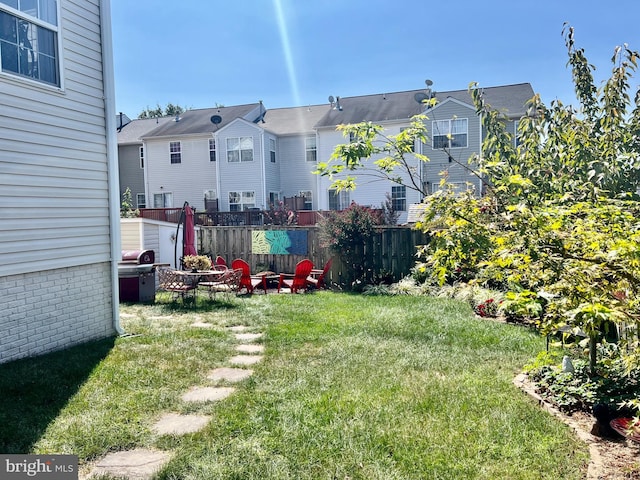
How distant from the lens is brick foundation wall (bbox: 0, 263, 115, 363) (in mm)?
5543

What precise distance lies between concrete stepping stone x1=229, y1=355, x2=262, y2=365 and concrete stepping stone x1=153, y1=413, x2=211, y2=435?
61.6 inches

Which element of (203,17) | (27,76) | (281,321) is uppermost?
(203,17)

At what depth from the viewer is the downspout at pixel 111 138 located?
7.05m

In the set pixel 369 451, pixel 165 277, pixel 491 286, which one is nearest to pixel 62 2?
pixel 165 277

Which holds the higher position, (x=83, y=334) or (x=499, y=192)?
(x=499, y=192)

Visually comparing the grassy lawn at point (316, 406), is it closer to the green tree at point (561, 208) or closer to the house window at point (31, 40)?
the green tree at point (561, 208)

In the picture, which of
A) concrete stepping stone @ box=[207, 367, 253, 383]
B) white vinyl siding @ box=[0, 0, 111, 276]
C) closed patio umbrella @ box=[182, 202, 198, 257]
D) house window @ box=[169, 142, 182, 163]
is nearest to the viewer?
concrete stepping stone @ box=[207, 367, 253, 383]

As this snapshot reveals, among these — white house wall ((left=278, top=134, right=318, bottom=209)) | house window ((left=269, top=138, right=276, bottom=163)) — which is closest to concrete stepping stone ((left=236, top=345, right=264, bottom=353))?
white house wall ((left=278, top=134, right=318, bottom=209))

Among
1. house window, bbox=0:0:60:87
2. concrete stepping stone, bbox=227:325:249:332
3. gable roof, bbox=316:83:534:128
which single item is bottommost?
concrete stepping stone, bbox=227:325:249:332

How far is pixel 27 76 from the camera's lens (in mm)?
5773

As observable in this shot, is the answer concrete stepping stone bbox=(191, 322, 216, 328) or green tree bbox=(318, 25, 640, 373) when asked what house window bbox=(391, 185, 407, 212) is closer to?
concrete stepping stone bbox=(191, 322, 216, 328)

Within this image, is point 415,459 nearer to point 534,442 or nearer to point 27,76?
point 534,442

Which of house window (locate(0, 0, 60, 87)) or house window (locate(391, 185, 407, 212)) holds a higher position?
house window (locate(0, 0, 60, 87))

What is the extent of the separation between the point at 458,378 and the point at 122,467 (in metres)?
3.20
